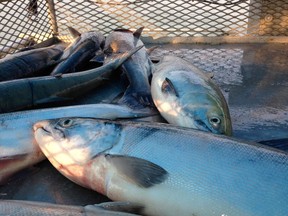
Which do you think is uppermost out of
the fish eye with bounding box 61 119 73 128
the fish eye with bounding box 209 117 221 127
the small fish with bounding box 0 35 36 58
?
the fish eye with bounding box 61 119 73 128

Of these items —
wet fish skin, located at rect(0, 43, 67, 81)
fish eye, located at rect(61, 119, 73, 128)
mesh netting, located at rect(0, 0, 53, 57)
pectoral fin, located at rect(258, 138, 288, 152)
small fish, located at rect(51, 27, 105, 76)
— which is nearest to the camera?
pectoral fin, located at rect(258, 138, 288, 152)

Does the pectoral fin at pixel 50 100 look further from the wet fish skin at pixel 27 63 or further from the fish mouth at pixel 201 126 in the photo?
the fish mouth at pixel 201 126

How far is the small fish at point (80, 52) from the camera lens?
2.95 m

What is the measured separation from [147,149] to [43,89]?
3.29 feet

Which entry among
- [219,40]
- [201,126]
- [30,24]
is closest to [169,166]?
[201,126]

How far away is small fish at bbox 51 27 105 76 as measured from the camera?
2.95 m

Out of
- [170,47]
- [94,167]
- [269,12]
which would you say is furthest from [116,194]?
[269,12]

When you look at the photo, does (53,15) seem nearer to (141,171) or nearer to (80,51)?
(80,51)

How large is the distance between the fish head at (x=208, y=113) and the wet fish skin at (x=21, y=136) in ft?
1.56

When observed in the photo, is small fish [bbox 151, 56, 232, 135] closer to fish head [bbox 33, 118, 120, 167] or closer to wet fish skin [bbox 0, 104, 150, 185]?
wet fish skin [bbox 0, 104, 150, 185]

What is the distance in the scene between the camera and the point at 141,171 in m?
1.62

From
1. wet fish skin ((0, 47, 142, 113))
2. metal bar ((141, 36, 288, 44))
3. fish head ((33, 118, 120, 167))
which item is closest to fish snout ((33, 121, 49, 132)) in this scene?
fish head ((33, 118, 120, 167))

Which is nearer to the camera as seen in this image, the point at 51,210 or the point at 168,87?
the point at 51,210

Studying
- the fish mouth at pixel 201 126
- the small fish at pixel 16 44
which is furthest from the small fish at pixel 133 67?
the small fish at pixel 16 44
